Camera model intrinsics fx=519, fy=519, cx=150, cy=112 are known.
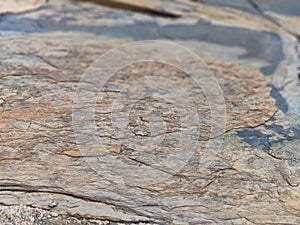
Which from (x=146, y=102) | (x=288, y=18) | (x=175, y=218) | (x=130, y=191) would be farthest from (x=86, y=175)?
(x=288, y=18)

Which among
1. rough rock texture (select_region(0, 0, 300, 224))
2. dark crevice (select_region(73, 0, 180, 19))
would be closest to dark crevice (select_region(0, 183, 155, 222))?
rough rock texture (select_region(0, 0, 300, 224))

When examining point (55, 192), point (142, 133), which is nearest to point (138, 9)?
point (142, 133)

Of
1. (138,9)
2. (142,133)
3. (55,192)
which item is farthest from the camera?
(138,9)

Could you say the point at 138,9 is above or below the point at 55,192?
above

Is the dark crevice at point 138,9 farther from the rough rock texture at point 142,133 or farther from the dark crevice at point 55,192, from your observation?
the dark crevice at point 55,192

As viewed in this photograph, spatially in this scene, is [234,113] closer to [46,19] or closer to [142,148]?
[142,148]

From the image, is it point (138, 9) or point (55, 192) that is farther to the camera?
point (138, 9)

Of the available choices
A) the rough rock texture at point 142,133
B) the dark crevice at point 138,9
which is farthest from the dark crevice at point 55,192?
the dark crevice at point 138,9

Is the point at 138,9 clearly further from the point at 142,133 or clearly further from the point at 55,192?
the point at 55,192
